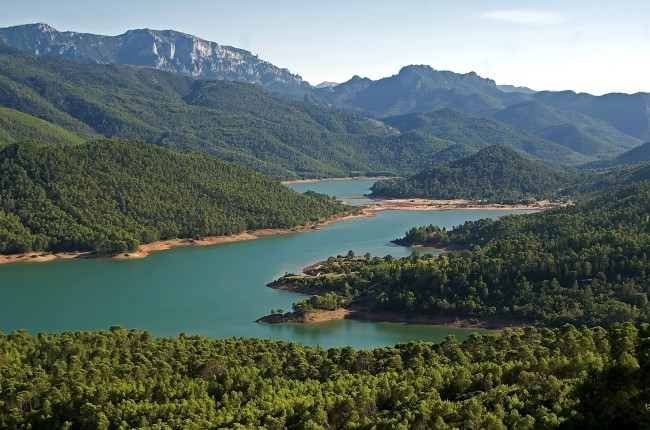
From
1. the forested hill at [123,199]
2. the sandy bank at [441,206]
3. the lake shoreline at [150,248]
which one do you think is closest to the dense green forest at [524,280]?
the lake shoreline at [150,248]

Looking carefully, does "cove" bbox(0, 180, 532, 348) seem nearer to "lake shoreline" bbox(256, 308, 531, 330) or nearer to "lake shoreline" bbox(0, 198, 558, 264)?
"lake shoreline" bbox(256, 308, 531, 330)

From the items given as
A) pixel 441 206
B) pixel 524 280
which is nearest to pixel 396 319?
pixel 524 280

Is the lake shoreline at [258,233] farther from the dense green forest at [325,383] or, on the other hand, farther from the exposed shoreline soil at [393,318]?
the dense green forest at [325,383]

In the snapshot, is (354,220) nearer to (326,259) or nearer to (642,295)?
(326,259)

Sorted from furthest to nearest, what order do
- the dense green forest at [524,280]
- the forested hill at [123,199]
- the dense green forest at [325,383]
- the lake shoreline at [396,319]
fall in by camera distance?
the forested hill at [123,199], the lake shoreline at [396,319], the dense green forest at [524,280], the dense green forest at [325,383]

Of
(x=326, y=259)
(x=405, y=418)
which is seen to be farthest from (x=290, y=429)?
(x=326, y=259)

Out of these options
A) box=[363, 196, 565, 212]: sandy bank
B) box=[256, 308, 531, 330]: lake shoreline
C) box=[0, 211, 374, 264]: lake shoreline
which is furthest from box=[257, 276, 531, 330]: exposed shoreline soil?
box=[363, 196, 565, 212]: sandy bank
